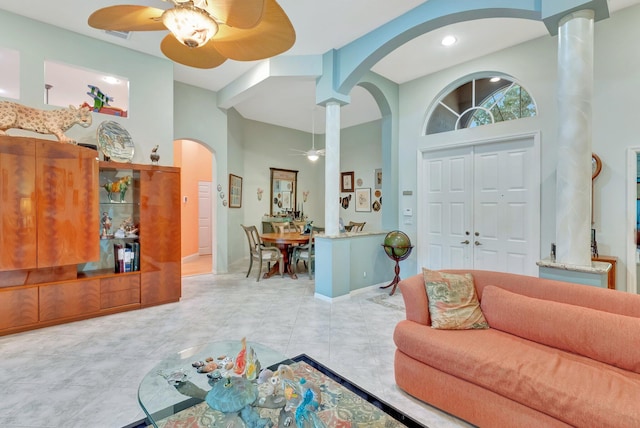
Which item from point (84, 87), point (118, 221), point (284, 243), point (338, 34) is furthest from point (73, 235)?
point (338, 34)

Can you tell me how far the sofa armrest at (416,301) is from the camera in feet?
7.47

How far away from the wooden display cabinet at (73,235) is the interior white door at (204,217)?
4.13 m

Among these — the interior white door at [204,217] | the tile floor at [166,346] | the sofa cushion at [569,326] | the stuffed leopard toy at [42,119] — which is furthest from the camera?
the interior white door at [204,217]

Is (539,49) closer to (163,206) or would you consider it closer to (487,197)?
(487,197)

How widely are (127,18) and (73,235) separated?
261 cm

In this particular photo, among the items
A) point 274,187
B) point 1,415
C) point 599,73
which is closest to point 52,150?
point 1,415

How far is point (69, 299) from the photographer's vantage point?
3398 millimetres

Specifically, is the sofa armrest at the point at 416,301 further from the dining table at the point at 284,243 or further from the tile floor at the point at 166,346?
the dining table at the point at 284,243

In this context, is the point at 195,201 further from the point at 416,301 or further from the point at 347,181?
the point at 416,301

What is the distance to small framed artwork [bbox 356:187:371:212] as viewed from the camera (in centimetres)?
760

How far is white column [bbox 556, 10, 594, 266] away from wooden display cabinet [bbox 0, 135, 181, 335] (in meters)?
4.26

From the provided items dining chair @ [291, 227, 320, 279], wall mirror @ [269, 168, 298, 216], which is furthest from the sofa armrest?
wall mirror @ [269, 168, 298, 216]

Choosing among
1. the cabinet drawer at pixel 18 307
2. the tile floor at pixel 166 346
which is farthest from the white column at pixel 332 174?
the cabinet drawer at pixel 18 307

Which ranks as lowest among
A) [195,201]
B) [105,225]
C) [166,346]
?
[166,346]
